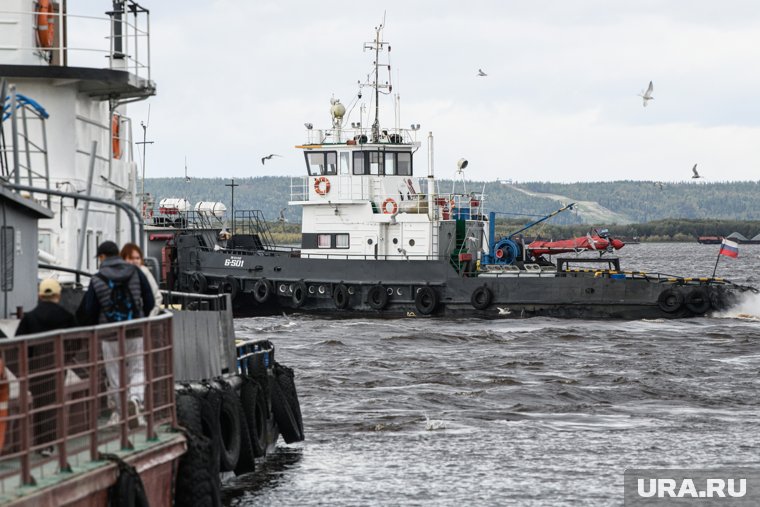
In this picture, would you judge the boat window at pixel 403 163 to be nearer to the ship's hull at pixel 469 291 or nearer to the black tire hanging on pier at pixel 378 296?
the ship's hull at pixel 469 291

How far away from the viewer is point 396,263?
33844 millimetres

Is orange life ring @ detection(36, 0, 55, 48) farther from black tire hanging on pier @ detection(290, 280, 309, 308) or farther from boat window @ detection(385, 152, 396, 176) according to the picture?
boat window @ detection(385, 152, 396, 176)

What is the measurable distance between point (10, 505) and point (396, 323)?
25935mm

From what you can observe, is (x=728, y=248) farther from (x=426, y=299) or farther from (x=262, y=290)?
(x=262, y=290)

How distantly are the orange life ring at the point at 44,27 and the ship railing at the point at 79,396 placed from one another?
26.5 feet

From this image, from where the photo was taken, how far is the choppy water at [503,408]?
14766 mm

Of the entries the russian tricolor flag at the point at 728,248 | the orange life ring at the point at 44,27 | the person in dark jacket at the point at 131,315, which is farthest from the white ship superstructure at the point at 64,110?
the russian tricolor flag at the point at 728,248

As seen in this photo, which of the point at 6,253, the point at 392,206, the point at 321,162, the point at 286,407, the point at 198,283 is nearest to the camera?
the point at 6,253

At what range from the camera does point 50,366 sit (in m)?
8.53

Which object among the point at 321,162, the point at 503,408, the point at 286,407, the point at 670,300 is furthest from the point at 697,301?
the point at 286,407

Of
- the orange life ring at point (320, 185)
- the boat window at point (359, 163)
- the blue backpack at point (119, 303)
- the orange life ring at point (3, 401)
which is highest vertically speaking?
the boat window at point (359, 163)

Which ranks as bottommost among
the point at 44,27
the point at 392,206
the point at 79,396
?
the point at 79,396

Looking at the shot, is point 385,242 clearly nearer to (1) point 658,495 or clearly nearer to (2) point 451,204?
(2) point 451,204

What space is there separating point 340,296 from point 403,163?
4218 millimetres
